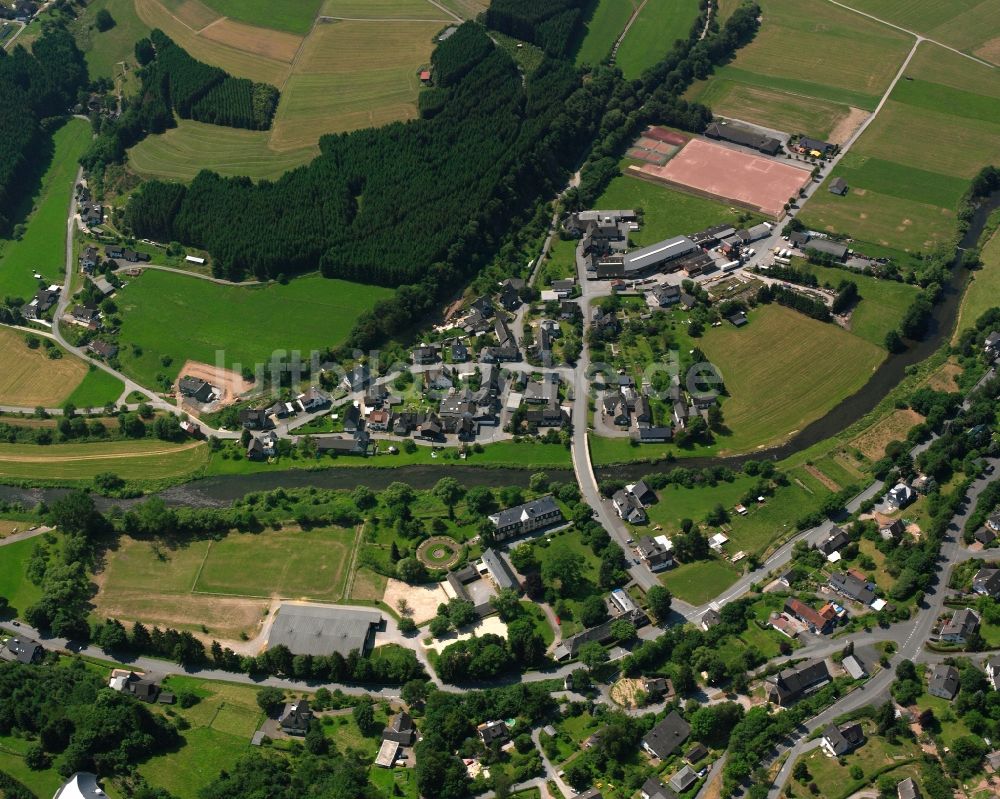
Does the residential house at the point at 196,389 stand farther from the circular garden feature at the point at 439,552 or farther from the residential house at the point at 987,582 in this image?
the residential house at the point at 987,582

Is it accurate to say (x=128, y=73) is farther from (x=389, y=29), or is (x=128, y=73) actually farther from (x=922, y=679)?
(x=922, y=679)

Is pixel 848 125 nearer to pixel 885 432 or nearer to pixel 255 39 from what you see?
pixel 885 432

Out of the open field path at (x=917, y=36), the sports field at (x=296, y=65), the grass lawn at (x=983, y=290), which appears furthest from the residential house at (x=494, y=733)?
the open field path at (x=917, y=36)

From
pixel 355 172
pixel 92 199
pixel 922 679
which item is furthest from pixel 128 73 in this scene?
pixel 922 679

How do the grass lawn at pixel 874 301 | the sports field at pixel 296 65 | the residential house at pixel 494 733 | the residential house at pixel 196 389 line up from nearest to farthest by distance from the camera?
1. the residential house at pixel 494 733
2. the residential house at pixel 196 389
3. the grass lawn at pixel 874 301
4. the sports field at pixel 296 65

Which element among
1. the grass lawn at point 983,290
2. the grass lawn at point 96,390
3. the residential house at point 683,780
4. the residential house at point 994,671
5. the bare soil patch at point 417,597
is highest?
the grass lawn at point 983,290

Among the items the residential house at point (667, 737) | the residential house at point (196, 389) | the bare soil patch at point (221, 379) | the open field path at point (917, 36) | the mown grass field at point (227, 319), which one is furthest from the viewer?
the open field path at point (917, 36)

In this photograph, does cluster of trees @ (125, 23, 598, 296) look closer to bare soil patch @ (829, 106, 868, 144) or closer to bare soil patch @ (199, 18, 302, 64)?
bare soil patch @ (199, 18, 302, 64)

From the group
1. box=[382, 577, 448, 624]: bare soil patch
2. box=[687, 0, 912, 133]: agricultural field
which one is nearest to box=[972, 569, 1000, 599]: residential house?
box=[382, 577, 448, 624]: bare soil patch
